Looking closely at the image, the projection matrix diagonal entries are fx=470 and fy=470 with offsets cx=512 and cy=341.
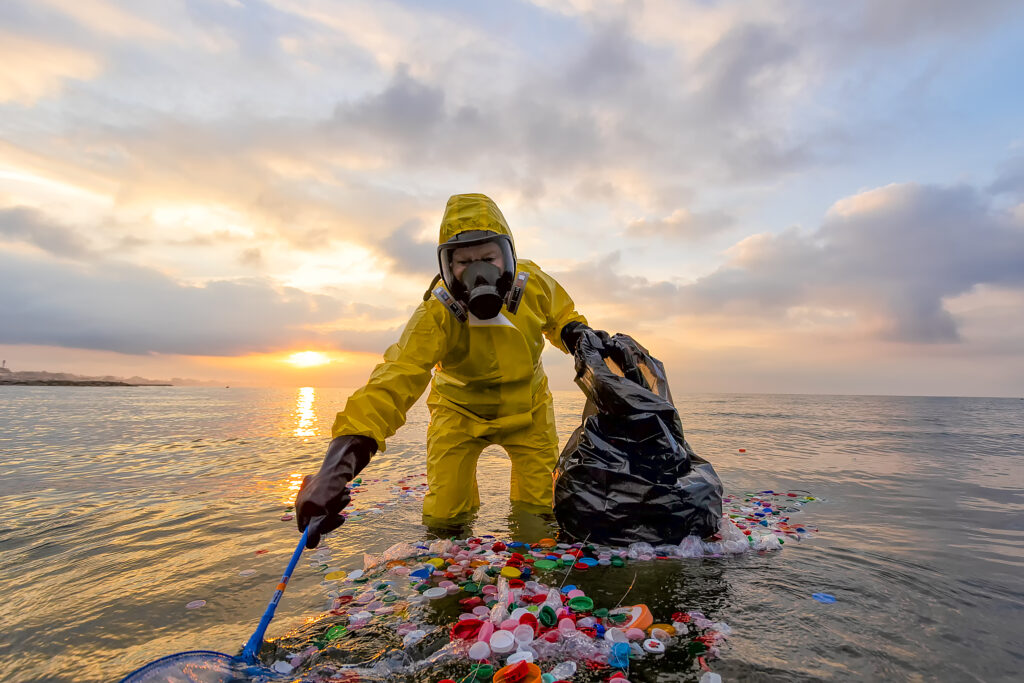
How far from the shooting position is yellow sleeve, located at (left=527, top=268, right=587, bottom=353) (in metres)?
3.46

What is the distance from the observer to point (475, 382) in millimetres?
3178

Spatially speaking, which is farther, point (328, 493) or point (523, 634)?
point (328, 493)

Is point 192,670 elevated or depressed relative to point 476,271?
depressed

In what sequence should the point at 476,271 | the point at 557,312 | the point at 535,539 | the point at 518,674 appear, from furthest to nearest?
the point at 557,312 → the point at 535,539 → the point at 476,271 → the point at 518,674

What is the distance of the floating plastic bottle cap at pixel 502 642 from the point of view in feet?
5.34

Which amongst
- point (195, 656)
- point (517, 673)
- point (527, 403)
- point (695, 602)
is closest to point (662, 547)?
point (695, 602)

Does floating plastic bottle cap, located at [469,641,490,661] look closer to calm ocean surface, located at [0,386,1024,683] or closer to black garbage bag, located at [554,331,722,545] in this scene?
calm ocean surface, located at [0,386,1024,683]

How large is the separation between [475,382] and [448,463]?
657 millimetres

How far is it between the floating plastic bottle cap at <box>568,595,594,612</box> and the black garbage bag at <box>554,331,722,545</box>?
706mm

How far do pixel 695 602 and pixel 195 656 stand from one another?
1.87m

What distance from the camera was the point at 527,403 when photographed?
3.32 m

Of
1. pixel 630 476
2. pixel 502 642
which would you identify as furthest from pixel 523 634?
pixel 630 476

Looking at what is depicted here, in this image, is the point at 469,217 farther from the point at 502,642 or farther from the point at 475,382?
the point at 502,642

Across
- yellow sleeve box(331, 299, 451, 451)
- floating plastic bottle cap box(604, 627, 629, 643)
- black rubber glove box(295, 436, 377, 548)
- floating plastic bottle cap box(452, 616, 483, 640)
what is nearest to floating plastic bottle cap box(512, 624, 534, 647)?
floating plastic bottle cap box(452, 616, 483, 640)
